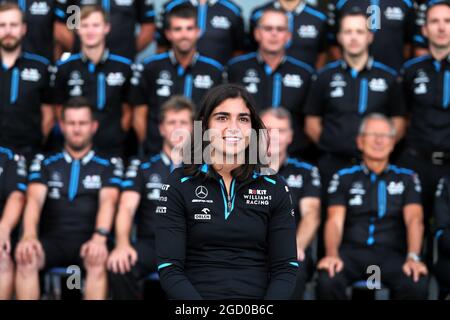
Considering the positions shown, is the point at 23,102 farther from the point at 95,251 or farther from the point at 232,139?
the point at 232,139

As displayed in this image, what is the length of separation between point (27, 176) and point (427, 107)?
2794 mm

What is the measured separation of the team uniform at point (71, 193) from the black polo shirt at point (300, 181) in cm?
112

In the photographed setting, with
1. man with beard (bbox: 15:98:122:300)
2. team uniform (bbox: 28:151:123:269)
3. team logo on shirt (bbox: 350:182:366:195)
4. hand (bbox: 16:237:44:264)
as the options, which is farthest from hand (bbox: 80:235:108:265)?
team logo on shirt (bbox: 350:182:366:195)

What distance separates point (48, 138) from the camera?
237 inches

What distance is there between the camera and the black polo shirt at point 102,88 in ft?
19.0

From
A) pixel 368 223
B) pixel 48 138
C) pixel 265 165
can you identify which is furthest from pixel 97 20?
pixel 265 165

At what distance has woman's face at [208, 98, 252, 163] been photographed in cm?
305

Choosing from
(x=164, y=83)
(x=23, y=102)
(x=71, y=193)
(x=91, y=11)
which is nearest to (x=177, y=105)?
(x=164, y=83)

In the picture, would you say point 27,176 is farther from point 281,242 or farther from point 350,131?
point 281,242

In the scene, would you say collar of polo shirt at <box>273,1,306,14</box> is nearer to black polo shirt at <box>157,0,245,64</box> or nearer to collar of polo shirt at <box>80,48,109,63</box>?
black polo shirt at <box>157,0,245,64</box>

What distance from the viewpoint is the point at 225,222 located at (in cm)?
301

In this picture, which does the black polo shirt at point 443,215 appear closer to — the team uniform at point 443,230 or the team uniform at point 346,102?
the team uniform at point 443,230

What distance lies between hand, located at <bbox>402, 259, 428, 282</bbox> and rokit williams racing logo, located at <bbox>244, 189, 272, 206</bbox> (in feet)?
7.30
